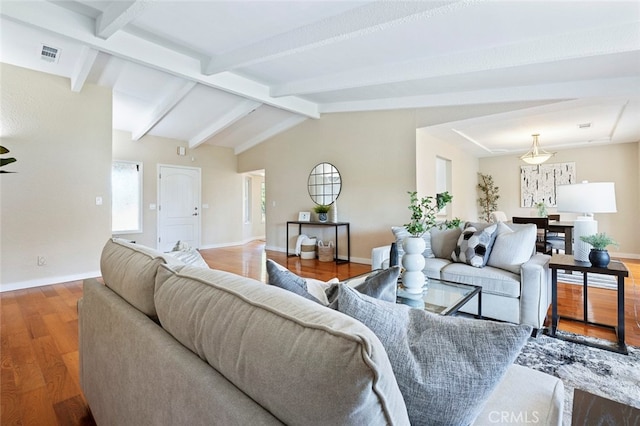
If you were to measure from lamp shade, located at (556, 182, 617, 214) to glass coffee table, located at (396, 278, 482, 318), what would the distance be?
122cm

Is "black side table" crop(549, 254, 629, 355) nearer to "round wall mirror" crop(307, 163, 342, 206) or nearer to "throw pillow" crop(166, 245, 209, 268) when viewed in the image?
"throw pillow" crop(166, 245, 209, 268)

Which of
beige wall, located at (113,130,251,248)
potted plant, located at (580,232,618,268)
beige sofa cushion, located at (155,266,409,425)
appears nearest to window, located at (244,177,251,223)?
beige wall, located at (113,130,251,248)

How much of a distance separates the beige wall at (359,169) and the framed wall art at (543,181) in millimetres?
1401

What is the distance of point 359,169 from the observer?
5574 mm

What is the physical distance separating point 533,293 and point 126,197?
22.3ft

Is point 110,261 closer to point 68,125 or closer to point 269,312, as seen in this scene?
point 269,312

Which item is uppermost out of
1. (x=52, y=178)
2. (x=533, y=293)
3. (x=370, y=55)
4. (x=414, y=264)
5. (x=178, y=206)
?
(x=370, y=55)

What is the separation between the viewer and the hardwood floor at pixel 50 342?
1.67 meters

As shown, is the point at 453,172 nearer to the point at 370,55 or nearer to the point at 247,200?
the point at 370,55

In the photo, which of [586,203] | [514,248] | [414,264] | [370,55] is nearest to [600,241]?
Answer: [586,203]

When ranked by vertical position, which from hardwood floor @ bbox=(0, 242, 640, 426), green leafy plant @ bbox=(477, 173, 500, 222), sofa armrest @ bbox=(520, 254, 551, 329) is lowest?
hardwood floor @ bbox=(0, 242, 640, 426)

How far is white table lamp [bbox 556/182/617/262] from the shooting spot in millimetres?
2518

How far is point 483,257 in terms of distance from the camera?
291cm

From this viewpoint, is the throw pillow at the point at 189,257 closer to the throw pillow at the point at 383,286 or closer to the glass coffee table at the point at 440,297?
the throw pillow at the point at 383,286
